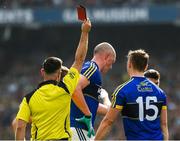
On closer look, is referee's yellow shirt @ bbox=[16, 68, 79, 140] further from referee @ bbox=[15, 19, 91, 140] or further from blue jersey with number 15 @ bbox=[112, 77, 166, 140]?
blue jersey with number 15 @ bbox=[112, 77, 166, 140]

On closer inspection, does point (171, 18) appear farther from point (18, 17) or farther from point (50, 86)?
point (50, 86)

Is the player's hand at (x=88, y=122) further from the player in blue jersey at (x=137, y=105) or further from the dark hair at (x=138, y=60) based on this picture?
the dark hair at (x=138, y=60)

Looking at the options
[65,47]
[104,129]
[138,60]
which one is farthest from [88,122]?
[65,47]

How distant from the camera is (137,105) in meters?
7.78

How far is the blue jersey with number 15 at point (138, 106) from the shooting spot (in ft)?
25.5

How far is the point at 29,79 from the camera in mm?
28484

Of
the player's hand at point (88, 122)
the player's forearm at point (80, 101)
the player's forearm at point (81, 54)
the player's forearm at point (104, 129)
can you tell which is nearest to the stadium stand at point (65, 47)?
the player's hand at point (88, 122)

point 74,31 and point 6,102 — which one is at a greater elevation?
point 74,31

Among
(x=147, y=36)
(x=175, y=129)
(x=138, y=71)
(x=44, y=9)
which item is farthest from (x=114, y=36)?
(x=138, y=71)

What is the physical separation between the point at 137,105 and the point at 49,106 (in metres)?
0.91

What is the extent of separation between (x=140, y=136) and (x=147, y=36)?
22296 millimetres

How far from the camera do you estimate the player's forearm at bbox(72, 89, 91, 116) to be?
8633mm

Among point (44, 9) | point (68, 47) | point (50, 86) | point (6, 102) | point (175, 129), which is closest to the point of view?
point (50, 86)

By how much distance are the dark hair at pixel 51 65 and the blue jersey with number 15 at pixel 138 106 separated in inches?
26.2
